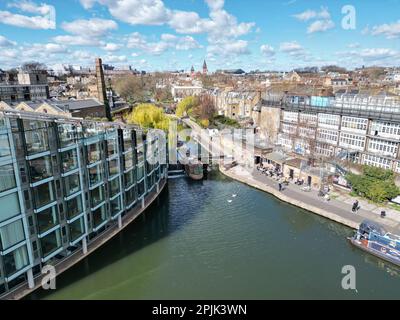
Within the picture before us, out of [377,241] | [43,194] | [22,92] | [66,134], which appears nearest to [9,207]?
[43,194]

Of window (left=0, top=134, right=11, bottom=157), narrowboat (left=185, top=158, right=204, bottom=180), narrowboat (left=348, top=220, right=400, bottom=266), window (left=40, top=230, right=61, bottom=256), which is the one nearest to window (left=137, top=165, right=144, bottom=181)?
window (left=40, top=230, right=61, bottom=256)

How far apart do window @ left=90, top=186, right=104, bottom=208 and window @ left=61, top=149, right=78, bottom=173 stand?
2544mm

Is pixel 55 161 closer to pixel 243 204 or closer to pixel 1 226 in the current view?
pixel 1 226

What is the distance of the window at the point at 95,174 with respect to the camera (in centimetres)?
1883

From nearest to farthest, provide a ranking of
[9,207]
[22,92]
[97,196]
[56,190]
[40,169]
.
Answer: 1. [9,207]
2. [40,169]
3. [56,190]
4. [97,196]
5. [22,92]

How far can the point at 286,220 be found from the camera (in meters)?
24.6

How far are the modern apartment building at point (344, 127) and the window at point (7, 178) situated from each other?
30029mm

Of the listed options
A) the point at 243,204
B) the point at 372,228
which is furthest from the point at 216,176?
the point at 372,228

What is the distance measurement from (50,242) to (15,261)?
6.68 ft

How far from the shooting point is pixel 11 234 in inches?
553

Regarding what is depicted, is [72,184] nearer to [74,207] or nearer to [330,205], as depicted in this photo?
[74,207]

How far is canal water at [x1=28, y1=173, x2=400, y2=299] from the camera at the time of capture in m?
16.7

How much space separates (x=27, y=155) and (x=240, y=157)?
28790mm

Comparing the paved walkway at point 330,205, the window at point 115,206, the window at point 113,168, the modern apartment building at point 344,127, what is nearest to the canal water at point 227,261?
the paved walkway at point 330,205
